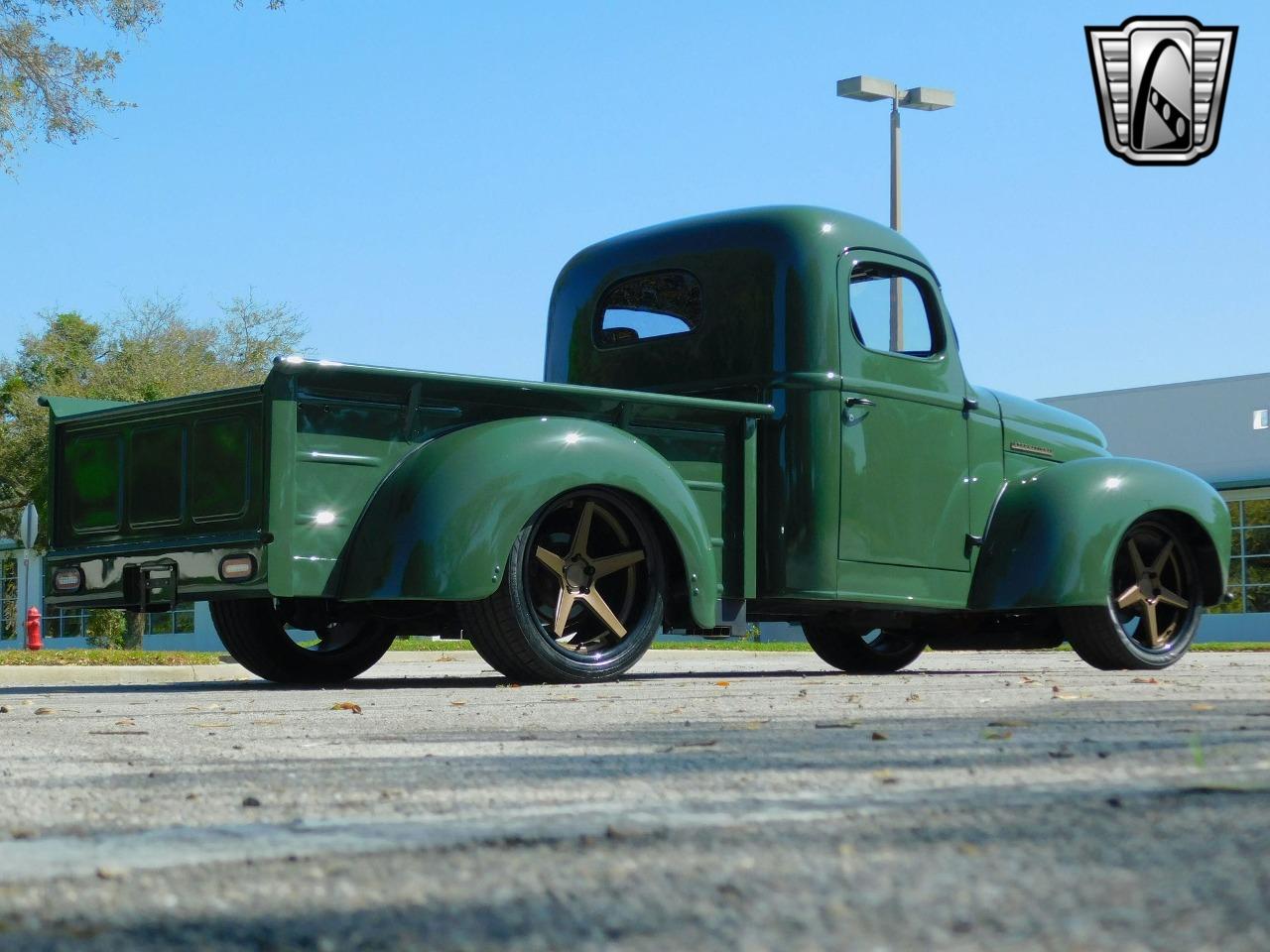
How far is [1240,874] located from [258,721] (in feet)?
13.3

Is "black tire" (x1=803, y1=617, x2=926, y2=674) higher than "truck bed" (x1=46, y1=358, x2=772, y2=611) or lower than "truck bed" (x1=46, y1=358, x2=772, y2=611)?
lower

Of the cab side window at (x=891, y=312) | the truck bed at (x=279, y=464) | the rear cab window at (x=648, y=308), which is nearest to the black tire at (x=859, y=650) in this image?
the cab side window at (x=891, y=312)

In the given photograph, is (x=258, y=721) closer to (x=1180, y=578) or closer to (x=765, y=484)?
(x=765, y=484)

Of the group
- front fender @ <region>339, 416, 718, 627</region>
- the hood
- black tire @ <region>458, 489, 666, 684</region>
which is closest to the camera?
front fender @ <region>339, 416, 718, 627</region>

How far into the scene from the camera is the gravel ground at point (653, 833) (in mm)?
1963

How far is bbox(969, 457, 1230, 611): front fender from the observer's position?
29.1 ft

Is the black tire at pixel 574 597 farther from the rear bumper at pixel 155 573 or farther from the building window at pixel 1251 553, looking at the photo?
the building window at pixel 1251 553

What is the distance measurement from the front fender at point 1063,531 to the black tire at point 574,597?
2270mm

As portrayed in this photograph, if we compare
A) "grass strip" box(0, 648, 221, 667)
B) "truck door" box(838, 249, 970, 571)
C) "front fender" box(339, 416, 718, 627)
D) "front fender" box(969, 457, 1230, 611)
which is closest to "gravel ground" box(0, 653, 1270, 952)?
"front fender" box(339, 416, 718, 627)

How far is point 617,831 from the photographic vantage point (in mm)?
2639

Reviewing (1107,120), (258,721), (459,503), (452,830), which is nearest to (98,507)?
(459,503)

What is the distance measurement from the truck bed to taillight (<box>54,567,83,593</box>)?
0.12 ft

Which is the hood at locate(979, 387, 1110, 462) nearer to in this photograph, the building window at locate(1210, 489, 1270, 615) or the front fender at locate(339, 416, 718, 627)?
the front fender at locate(339, 416, 718, 627)

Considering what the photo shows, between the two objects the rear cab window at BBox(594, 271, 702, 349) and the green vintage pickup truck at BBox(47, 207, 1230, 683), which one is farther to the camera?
the rear cab window at BBox(594, 271, 702, 349)
